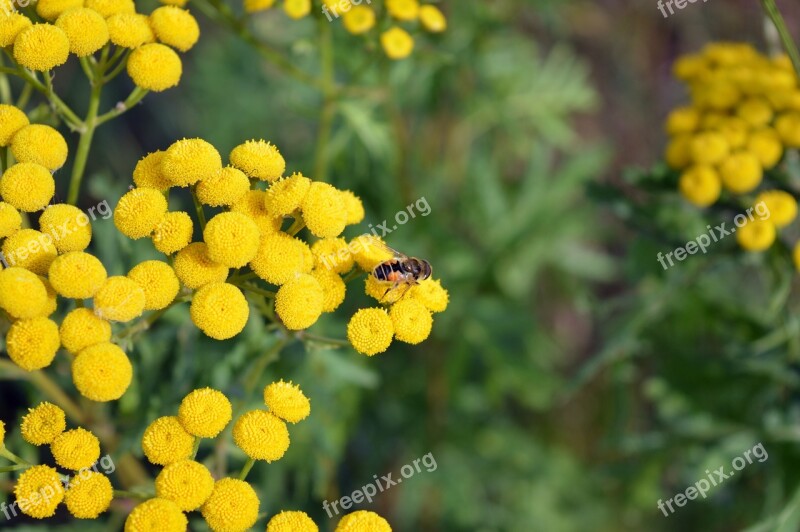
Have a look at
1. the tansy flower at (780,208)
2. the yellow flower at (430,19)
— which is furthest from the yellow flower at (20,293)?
the tansy flower at (780,208)

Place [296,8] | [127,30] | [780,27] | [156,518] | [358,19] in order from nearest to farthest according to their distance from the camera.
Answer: [156,518], [127,30], [780,27], [296,8], [358,19]

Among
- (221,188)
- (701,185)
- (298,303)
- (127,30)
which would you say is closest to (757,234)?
(701,185)

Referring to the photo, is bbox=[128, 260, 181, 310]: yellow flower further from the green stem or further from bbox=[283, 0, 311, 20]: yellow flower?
the green stem

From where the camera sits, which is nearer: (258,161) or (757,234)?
(258,161)

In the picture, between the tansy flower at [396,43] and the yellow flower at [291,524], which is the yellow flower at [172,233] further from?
the tansy flower at [396,43]

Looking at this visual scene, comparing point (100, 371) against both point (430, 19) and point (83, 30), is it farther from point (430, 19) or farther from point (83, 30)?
point (430, 19)

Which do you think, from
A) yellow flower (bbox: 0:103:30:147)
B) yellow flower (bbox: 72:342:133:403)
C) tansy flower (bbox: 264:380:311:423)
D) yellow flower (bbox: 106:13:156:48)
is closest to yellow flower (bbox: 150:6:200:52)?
yellow flower (bbox: 106:13:156:48)
